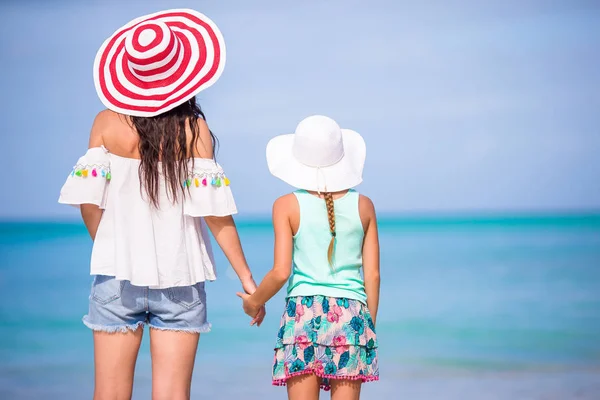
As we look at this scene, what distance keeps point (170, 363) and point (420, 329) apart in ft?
10.2

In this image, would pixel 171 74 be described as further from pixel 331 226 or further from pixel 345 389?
pixel 345 389

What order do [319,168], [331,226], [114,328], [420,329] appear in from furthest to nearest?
[420,329]
[319,168]
[331,226]
[114,328]

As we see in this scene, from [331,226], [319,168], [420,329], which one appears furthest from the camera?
[420,329]

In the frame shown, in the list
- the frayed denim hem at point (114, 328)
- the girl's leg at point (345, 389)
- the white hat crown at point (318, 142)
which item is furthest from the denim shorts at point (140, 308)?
the white hat crown at point (318, 142)

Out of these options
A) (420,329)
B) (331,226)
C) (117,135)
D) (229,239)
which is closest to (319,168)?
(331,226)

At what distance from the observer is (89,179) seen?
2.27 metres

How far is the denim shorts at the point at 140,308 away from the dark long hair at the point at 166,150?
0.24 meters

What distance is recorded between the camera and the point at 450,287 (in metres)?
6.75

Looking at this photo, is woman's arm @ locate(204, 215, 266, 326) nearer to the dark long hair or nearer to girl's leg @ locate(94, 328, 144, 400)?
the dark long hair

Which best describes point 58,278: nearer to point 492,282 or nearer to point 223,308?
point 223,308

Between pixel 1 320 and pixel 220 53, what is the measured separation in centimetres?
396

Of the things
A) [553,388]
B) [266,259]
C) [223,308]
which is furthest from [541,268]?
[553,388]

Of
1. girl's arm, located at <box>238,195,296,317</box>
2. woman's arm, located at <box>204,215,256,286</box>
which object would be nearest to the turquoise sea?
woman's arm, located at <box>204,215,256,286</box>

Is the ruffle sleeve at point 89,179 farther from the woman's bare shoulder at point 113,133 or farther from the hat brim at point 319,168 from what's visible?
the hat brim at point 319,168
